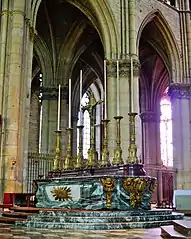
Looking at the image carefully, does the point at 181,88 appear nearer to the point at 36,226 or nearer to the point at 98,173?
the point at 98,173

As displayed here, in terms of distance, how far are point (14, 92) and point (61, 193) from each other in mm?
5005

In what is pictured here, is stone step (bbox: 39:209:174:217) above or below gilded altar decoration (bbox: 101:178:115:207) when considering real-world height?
below

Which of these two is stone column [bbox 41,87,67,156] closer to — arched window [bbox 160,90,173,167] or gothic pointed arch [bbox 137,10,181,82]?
gothic pointed arch [bbox 137,10,181,82]

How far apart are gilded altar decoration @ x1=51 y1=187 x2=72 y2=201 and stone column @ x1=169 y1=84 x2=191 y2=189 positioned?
38.0 feet

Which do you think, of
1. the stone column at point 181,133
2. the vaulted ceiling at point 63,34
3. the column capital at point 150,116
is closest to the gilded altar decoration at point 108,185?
the stone column at point 181,133

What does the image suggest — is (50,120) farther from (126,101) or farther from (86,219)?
(86,219)

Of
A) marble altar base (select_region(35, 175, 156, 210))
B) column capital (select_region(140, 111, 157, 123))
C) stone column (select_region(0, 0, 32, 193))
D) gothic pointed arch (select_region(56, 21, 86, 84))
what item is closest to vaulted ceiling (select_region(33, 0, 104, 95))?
gothic pointed arch (select_region(56, 21, 86, 84))

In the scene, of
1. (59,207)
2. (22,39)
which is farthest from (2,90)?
(59,207)

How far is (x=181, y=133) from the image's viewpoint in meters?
18.7

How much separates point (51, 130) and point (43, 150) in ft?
3.61

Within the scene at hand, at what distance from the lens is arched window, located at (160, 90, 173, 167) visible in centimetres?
2734

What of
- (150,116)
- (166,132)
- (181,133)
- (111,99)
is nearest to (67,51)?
(111,99)

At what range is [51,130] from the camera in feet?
62.7

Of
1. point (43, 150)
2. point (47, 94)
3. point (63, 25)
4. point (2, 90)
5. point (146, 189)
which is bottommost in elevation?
point (146, 189)
